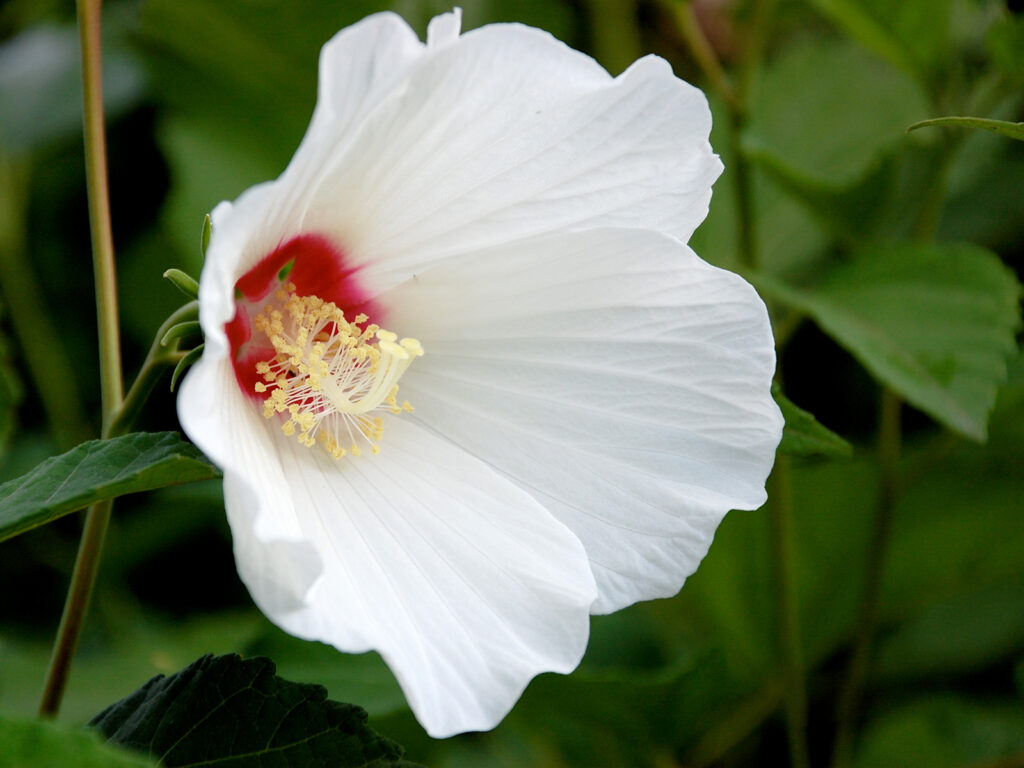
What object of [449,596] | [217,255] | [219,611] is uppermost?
[217,255]

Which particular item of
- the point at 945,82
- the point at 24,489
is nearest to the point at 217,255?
the point at 24,489

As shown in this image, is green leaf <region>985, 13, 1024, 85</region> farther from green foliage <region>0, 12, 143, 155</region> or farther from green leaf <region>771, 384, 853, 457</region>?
green foliage <region>0, 12, 143, 155</region>

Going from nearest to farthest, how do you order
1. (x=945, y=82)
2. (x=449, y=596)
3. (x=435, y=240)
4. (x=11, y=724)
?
1. (x=11, y=724)
2. (x=449, y=596)
3. (x=435, y=240)
4. (x=945, y=82)

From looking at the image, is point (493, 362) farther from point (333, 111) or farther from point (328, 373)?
point (333, 111)

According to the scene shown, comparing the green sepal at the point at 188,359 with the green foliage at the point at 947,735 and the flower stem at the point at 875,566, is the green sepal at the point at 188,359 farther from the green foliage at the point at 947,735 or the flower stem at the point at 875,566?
the green foliage at the point at 947,735

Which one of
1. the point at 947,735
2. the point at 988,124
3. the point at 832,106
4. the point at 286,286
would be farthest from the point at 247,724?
the point at 832,106

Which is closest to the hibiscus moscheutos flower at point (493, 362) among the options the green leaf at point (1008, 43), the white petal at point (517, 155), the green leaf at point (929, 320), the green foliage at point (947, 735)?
the white petal at point (517, 155)

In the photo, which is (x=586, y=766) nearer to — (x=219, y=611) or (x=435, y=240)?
(x=219, y=611)
